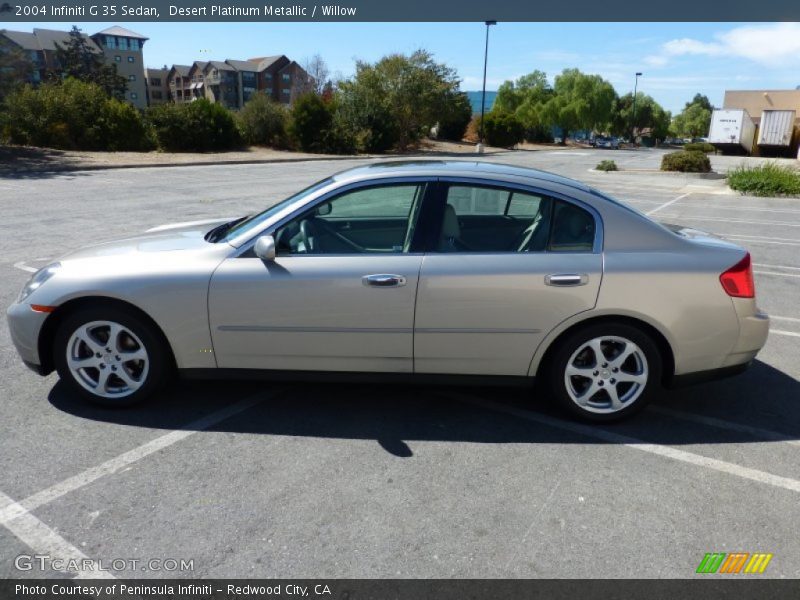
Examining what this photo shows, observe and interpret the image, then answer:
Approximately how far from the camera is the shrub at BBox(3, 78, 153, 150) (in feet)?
92.8

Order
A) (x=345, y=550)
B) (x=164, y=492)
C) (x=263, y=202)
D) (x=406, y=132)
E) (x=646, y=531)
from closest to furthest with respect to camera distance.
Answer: (x=345, y=550) < (x=646, y=531) < (x=164, y=492) < (x=263, y=202) < (x=406, y=132)

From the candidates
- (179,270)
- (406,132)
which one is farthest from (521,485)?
(406,132)

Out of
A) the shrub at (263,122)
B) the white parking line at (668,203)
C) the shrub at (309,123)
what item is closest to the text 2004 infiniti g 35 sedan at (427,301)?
the white parking line at (668,203)

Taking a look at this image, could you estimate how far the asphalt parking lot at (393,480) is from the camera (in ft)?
8.91

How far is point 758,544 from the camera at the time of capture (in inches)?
112

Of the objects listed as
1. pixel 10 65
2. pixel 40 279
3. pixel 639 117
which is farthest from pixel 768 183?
pixel 639 117

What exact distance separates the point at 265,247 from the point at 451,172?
4.15ft

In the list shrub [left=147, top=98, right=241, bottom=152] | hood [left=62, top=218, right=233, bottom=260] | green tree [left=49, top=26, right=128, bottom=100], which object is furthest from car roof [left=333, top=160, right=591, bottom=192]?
green tree [left=49, top=26, right=128, bottom=100]

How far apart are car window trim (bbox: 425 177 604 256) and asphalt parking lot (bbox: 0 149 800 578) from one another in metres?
1.11

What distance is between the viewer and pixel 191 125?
3441 centimetres

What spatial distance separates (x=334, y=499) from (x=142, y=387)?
1.60 m

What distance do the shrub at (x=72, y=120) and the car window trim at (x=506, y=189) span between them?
98.4 ft

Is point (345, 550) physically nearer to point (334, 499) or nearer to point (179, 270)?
point (334, 499)

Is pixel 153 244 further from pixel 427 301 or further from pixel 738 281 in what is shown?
pixel 738 281
